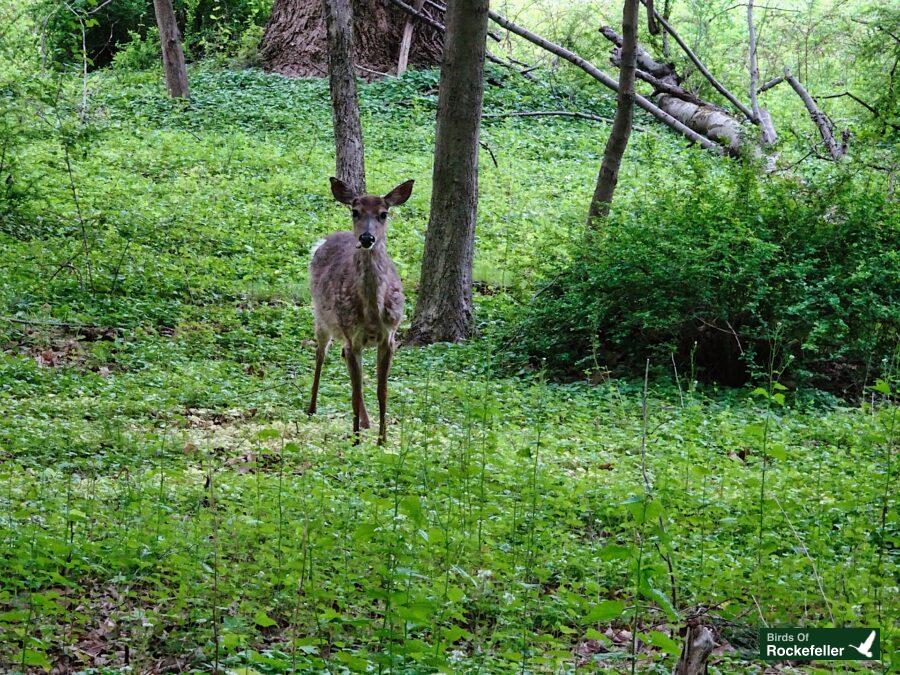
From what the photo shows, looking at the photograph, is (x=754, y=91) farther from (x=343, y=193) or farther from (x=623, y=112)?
(x=343, y=193)

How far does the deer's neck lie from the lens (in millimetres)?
8305

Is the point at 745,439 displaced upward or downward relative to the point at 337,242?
downward

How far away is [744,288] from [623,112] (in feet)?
12.0

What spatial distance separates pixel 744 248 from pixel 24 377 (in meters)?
6.97

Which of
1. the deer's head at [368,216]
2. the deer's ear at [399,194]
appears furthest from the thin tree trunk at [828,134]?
the deer's head at [368,216]

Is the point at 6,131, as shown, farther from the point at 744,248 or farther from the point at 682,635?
the point at 682,635

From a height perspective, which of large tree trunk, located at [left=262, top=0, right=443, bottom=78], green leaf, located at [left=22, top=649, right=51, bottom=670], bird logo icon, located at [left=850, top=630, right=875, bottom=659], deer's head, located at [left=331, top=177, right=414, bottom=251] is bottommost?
green leaf, located at [left=22, top=649, right=51, bottom=670]

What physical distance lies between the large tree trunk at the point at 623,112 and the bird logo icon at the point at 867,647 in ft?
27.0

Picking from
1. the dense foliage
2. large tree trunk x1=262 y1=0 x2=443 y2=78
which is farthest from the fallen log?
large tree trunk x1=262 y1=0 x2=443 y2=78

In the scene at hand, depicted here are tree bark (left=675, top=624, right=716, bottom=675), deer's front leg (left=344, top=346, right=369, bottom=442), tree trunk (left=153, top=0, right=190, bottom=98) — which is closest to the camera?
tree bark (left=675, top=624, right=716, bottom=675)

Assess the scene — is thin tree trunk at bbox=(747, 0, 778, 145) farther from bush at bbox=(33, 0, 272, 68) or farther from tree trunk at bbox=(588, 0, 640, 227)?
bush at bbox=(33, 0, 272, 68)

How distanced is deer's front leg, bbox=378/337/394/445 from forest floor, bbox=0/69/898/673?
0.54 feet

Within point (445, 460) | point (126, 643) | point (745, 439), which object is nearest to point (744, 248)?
point (745, 439)

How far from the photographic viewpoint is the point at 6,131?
38.4 ft
